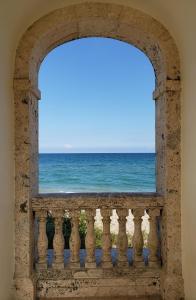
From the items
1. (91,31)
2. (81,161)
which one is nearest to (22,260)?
(91,31)

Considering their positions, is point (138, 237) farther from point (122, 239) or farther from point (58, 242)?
point (58, 242)

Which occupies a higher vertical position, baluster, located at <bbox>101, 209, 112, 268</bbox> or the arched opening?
the arched opening

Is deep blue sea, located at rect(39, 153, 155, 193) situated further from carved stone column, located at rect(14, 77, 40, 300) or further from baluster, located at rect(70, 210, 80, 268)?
carved stone column, located at rect(14, 77, 40, 300)

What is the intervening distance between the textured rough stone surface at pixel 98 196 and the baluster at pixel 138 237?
81 millimetres

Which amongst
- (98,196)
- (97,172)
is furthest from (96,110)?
(98,196)

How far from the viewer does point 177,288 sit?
3092 millimetres

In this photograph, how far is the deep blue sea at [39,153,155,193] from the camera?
27562 millimetres

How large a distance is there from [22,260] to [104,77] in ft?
108

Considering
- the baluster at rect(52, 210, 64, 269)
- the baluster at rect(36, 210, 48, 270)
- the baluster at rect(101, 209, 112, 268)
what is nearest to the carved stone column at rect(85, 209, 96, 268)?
the baluster at rect(101, 209, 112, 268)

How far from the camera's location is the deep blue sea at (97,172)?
1085 inches

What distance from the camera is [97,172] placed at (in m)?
32.7

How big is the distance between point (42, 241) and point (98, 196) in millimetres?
714

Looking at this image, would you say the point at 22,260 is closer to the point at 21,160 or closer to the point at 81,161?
the point at 21,160

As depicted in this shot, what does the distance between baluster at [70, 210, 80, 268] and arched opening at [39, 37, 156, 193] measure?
25.7 m
